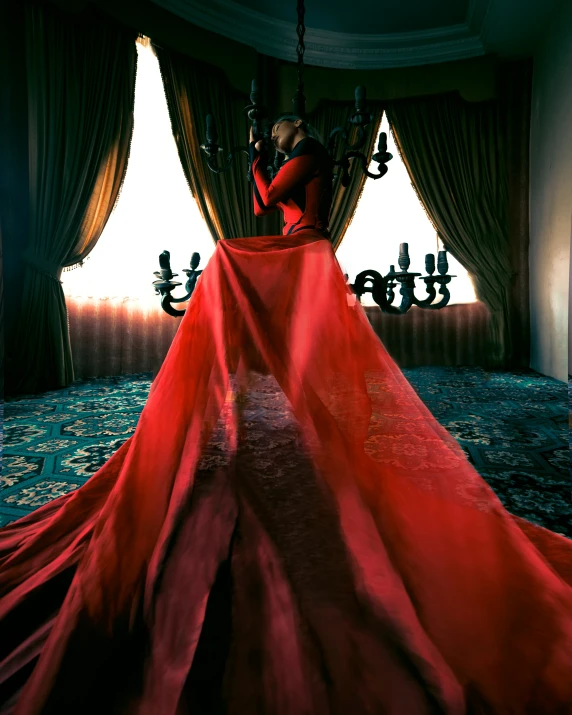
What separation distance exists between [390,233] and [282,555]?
405cm

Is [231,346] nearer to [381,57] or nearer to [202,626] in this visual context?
[202,626]

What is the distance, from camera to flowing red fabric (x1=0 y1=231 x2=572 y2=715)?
1.75 ft

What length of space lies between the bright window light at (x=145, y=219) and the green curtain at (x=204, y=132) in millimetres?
94

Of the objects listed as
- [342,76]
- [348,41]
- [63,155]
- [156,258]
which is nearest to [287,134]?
[156,258]

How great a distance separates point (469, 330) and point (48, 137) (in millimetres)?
4009

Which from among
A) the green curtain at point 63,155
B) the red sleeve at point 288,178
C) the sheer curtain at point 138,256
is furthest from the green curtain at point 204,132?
the red sleeve at point 288,178

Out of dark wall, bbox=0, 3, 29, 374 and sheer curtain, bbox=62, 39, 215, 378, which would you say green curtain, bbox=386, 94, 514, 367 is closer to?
sheer curtain, bbox=62, 39, 215, 378

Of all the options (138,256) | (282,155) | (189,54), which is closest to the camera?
(282,155)

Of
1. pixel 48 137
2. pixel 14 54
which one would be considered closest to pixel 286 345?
pixel 48 137

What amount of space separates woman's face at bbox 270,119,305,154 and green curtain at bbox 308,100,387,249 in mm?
2469

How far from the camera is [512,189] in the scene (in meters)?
4.35

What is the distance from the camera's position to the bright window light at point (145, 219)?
3561 millimetres

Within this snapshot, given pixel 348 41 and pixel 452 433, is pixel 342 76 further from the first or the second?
pixel 452 433

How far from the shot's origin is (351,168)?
13.9 feet
